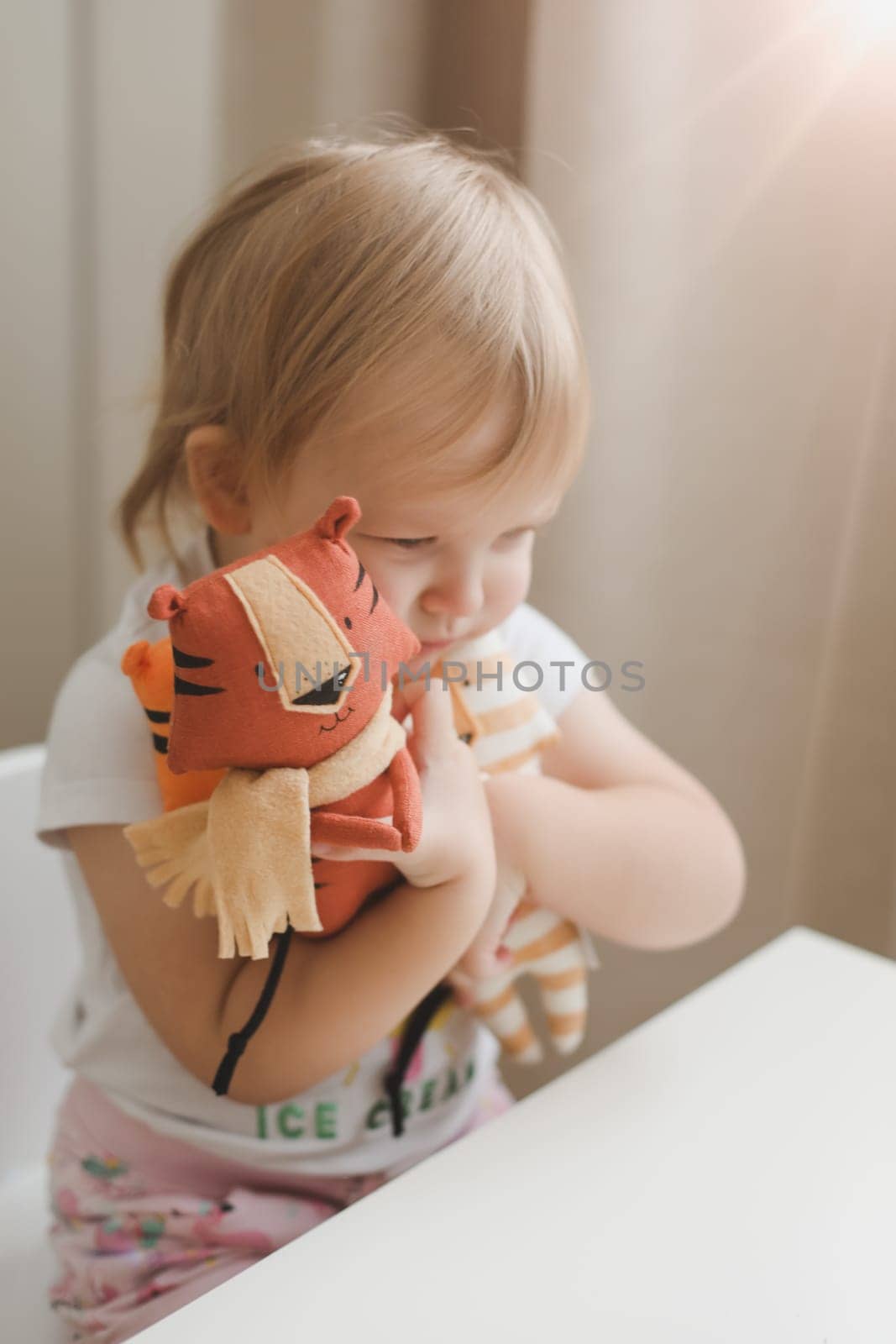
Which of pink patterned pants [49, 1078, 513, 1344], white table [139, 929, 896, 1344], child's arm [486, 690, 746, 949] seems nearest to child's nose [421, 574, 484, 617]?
child's arm [486, 690, 746, 949]

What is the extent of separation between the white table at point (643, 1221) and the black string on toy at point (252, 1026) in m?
0.12

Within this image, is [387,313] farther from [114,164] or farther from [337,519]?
[114,164]

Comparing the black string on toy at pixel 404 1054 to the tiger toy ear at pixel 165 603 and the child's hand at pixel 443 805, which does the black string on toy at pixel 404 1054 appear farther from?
the tiger toy ear at pixel 165 603

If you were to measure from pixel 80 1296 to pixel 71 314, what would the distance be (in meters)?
0.86

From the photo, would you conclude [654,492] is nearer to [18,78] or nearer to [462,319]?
[462,319]

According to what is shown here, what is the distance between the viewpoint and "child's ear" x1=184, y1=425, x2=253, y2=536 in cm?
62

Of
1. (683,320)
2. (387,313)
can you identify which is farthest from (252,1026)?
(683,320)

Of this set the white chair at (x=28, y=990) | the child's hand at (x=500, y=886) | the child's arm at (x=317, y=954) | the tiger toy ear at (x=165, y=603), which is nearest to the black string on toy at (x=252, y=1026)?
the child's arm at (x=317, y=954)

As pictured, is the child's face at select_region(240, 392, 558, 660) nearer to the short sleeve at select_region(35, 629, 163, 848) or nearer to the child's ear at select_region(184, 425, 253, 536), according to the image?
the child's ear at select_region(184, 425, 253, 536)

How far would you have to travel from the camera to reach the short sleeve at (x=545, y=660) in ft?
2.60

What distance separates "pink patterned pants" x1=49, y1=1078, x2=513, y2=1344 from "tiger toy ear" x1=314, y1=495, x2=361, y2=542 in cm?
45

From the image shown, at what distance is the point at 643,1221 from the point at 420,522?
328 mm

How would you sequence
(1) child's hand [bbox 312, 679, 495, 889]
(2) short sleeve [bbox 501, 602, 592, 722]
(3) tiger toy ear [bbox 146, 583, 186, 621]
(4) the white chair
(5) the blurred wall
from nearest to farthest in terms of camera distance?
(3) tiger toy ear [bbox 146, 583, 186, 621] → (1) child's hand [bbox 312, 679, 495, 889] → (2) short sleeve [bbox 501, 602, 592, 722] → (4) the white chair → (5) the blurred wall

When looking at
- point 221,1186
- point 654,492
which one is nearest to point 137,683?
point 221,1186
